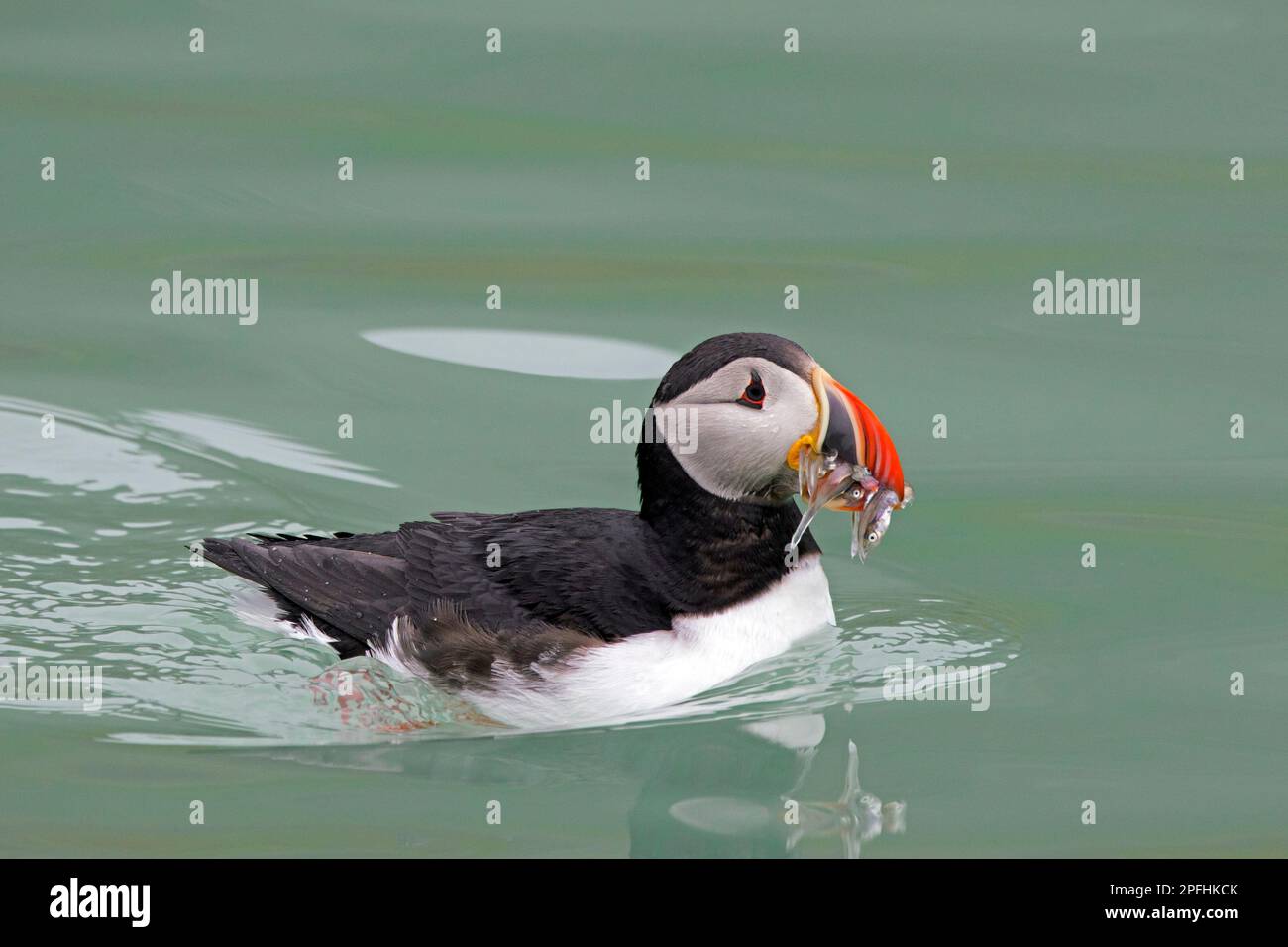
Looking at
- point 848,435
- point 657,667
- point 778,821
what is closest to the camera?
point 778,821

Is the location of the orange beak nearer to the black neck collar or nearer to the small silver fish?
the small silver fish

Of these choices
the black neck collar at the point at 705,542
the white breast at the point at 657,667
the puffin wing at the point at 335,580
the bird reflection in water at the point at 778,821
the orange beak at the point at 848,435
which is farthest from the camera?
the puffin wing at the point at 335,580

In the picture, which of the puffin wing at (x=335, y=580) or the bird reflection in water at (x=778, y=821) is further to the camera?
the puffin wing at (x=335, y=580)

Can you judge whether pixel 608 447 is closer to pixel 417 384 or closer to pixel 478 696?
pixel 417 384

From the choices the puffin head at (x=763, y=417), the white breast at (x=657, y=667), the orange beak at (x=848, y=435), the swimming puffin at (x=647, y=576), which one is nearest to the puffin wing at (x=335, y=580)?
the swimming puffin at (x=647, y=576)

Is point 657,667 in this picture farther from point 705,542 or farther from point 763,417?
point 763,417

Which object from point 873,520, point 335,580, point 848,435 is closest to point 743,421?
point 848,435

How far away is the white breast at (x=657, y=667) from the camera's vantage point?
7.78 meters

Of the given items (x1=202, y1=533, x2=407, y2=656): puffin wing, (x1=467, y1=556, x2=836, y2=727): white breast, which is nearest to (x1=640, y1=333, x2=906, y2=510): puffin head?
(x1=467, y1=556, x2=836, y2=727): white breast

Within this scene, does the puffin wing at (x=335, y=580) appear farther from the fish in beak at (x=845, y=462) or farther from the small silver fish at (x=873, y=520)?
the small silver fish at (x=873, y=520)

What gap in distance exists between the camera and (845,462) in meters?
→ 7.73

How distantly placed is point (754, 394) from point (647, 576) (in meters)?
0.82

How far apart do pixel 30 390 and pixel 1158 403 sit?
5.90 metres

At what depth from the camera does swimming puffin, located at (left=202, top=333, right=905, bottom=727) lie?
775cm
